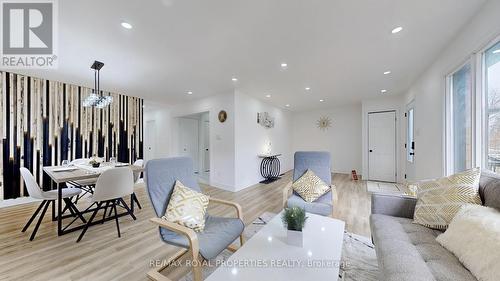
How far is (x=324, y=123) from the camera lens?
6641mm

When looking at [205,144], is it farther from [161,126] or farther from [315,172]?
[315,172]

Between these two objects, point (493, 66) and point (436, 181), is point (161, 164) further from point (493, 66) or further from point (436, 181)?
point (493, 66)

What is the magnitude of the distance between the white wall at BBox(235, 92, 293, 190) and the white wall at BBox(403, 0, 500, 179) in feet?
11.3

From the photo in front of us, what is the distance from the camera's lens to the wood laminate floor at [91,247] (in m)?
1.64

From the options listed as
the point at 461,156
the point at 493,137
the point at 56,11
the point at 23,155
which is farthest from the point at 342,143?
the point at 23,155

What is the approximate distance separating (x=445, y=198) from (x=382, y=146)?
4.40 m

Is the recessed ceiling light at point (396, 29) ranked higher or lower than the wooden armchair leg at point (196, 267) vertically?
higher

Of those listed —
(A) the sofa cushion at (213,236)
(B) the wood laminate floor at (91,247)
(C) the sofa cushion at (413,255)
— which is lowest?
(B) the wood laminate floor at (91,247)

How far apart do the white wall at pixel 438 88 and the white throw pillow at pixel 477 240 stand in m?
1.61

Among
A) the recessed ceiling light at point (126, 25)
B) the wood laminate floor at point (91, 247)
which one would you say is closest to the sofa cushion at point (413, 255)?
the wood laminate floor at point (91, 247)

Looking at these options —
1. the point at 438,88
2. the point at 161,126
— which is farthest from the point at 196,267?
the point at 161,126

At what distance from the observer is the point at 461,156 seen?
2.29 m

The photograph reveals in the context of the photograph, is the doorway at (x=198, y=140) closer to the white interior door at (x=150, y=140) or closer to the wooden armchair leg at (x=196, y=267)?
the white interior door at (x=150, y=140)

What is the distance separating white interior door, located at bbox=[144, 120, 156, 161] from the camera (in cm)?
668
